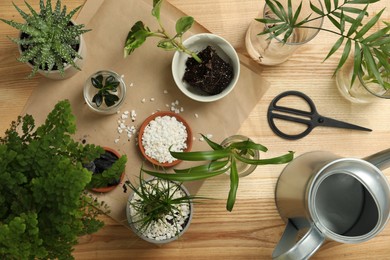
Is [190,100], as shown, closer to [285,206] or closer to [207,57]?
[207,57]

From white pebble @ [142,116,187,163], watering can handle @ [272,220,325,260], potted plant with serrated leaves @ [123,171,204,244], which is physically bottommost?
potted plant with serrated leaves @ [123,171,204,244]

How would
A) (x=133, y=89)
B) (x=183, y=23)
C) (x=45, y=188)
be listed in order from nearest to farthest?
(x=45, y=188) → (x=183, y=23) → (x=133, y=89)

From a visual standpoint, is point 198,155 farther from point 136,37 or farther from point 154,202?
point 136,37

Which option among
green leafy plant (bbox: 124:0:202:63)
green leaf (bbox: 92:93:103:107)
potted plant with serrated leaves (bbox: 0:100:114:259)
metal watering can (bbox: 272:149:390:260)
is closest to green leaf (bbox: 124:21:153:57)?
green leafy plant (bbox: 124:0:202:63)

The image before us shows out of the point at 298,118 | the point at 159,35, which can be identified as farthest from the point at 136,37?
the point at 298,118

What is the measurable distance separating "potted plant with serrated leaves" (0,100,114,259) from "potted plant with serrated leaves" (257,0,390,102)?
17.4 inches

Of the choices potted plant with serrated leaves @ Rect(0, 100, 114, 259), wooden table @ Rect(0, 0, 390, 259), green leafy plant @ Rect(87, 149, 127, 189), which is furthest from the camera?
wooden table @ Rect(0, 0, 390, 259)

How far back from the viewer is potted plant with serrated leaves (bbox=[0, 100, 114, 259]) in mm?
706

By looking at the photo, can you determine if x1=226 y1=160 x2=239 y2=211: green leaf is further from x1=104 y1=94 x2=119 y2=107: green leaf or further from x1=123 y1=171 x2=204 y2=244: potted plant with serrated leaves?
x1=104 y1=94 x2=119 y2=107: green leaf

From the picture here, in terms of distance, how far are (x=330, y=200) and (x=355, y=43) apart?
0.31 m

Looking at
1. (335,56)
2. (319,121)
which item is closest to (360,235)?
(319,121)

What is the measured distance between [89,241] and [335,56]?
26.7 inches

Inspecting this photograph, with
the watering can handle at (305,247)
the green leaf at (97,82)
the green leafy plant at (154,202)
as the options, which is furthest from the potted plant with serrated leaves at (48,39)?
the watering can handle at (305,247)

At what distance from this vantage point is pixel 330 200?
3.00ft
